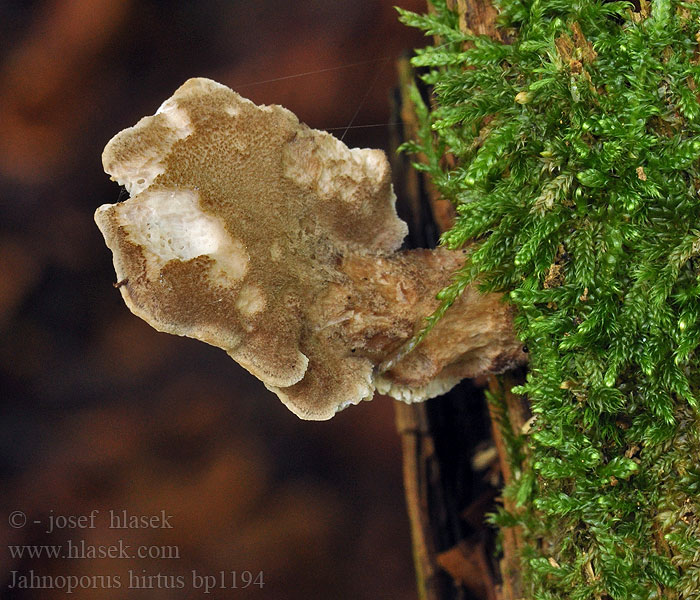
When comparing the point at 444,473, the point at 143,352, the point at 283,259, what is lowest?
the point at 444,473

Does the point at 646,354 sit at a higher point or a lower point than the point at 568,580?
higher

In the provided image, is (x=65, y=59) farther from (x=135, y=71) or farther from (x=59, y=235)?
(x=59, y=235)

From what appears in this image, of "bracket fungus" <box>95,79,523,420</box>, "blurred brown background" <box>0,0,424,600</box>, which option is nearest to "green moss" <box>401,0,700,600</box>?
"bracket fungus" <box>95,79,523,420</box>

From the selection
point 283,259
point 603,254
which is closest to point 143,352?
point 283,259

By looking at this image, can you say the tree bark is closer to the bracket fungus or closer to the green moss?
the bracket fungus

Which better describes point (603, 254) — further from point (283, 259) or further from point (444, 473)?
point (444, 473)

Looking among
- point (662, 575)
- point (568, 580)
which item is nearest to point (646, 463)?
point (662, 575)
